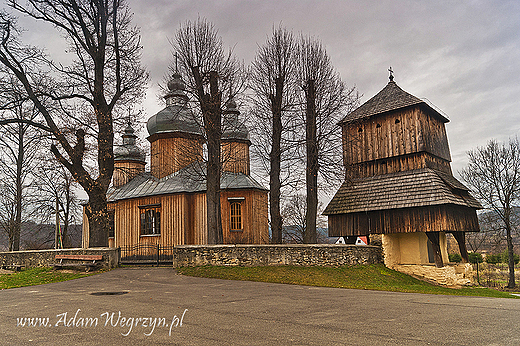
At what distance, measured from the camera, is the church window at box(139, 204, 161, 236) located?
2456 cm

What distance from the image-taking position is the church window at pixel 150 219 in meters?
24.6

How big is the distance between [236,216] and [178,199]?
3704 mm

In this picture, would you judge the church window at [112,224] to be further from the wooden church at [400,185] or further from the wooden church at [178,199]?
the wooden church at [400,185]

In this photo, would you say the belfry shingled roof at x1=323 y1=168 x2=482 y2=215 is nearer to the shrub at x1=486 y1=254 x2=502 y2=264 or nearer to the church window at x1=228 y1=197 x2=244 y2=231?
the church window at x1=228 y1=197 x2=244 y2=231

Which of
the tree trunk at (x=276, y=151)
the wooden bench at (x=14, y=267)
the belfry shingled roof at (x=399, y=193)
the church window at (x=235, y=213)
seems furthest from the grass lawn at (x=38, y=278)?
the belfry shingled roof at (x=399, y=193)


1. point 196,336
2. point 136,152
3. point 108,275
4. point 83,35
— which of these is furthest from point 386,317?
point 136,152

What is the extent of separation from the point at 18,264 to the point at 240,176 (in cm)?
1319

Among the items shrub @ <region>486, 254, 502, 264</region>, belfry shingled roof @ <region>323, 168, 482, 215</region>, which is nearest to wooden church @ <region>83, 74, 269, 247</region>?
belfry shingled roof @ <region>323, 168, 482, 215</region>

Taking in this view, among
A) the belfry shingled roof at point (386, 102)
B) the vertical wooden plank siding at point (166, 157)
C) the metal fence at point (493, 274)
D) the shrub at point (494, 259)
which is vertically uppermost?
the belfry shingled roof at point (386, 102)

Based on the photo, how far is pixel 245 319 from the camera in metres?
7.18

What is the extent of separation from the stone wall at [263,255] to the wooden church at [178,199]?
557cm

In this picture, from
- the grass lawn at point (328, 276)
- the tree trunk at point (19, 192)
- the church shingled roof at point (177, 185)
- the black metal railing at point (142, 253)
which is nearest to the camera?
the grass lawn at point (328, 276)

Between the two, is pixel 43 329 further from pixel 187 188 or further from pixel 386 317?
pixel 187 188

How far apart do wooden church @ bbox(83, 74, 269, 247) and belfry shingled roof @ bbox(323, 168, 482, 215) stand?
5713 millimetres
